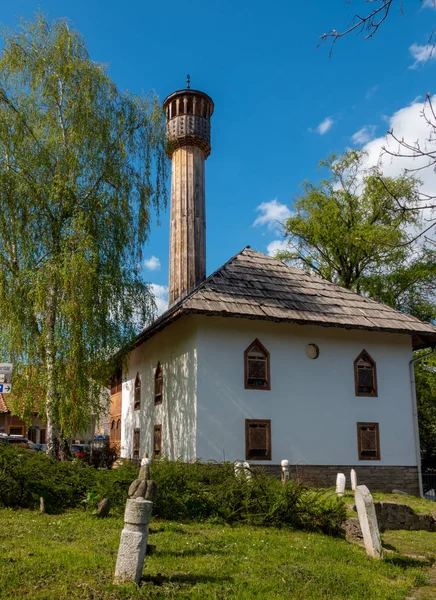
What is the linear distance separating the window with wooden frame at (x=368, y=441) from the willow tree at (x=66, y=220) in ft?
24.5

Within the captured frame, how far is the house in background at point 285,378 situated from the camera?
51.8 ft

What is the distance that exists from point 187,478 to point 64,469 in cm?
246

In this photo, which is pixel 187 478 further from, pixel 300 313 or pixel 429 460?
pixel 429 460

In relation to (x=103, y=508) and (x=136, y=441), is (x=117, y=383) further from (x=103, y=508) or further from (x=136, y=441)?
(x=103, y=508)

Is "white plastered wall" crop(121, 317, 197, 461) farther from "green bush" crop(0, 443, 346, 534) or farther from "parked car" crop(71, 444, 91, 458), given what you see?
"green bush" crop(0, 443, 346, 534)

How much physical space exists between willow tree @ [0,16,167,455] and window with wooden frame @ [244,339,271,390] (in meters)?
3.41

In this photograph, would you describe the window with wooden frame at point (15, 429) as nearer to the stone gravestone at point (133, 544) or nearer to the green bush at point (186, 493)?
the green bush at point (186, 493)

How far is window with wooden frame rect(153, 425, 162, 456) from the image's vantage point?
18.2m

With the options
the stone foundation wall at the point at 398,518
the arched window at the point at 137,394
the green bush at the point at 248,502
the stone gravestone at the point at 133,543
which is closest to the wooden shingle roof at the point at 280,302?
the arched window at the point at 137,394

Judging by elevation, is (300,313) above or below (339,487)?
above

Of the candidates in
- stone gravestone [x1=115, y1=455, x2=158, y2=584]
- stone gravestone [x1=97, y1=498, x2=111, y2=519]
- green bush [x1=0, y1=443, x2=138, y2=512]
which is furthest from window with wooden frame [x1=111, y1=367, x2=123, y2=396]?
stone gravestone [x1=115, y1=455, x2=158, y2=584]

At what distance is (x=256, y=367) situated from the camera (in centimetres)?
1642

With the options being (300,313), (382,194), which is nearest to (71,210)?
(300,313)

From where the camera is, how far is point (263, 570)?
6.79 meters
